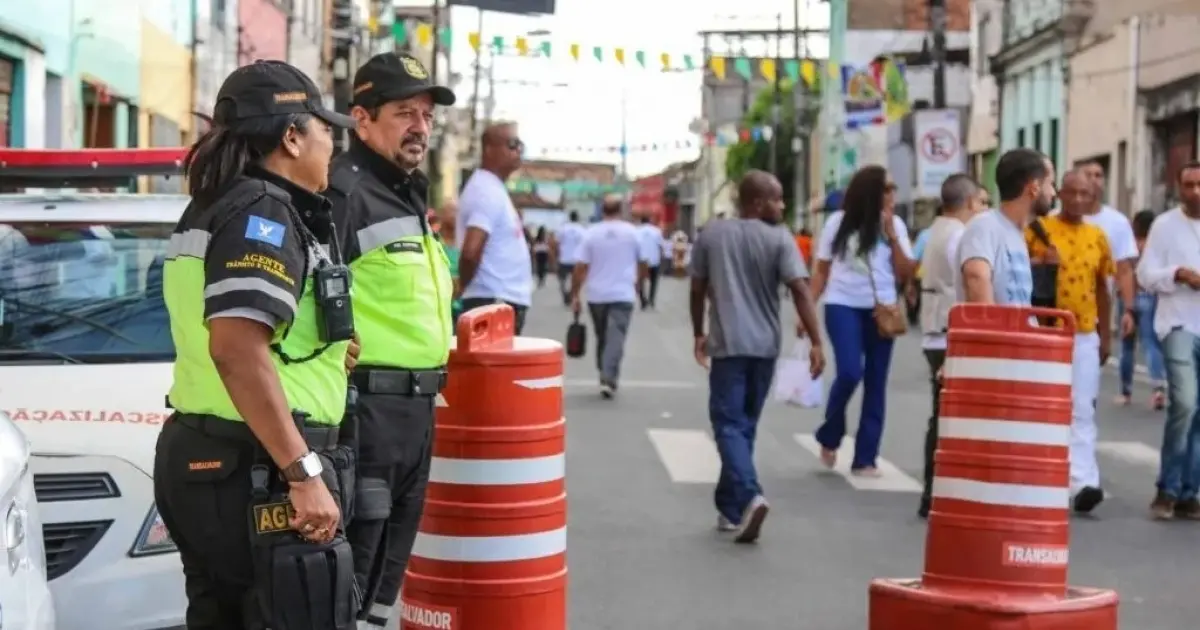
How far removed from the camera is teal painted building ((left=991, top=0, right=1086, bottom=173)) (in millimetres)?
41156

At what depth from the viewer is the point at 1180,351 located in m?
10.3

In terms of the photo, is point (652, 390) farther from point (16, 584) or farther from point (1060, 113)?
point (1060, 113)

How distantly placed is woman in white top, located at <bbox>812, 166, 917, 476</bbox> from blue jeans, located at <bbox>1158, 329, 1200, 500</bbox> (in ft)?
5.28

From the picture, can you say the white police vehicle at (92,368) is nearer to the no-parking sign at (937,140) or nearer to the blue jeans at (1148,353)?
the blue jeans at (1148,353)

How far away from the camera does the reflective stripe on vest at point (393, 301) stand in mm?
5129

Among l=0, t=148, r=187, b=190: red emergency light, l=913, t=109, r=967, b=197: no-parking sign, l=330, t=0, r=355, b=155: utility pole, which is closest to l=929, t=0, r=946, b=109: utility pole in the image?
l=913, t=109, r=967, b=197: no-parking sign

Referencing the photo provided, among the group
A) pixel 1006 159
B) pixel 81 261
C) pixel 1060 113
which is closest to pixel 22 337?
pixel 81 261

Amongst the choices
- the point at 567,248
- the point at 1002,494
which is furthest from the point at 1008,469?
the point at 567,248

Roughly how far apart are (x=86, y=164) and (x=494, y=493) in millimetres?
2650

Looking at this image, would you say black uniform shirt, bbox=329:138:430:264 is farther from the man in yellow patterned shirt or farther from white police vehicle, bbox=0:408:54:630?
the man in yellow patterned shirt

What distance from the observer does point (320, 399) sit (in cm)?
432

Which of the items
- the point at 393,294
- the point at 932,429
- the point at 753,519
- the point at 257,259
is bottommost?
the point at 753,519

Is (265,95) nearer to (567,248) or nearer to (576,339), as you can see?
(576,339)

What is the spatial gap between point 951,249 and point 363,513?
20.4ft
